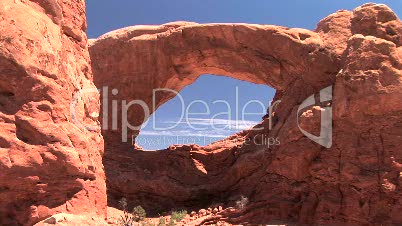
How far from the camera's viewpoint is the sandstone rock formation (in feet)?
14.3

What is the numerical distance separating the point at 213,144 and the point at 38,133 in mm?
12823

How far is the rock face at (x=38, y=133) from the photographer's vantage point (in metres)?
4.14

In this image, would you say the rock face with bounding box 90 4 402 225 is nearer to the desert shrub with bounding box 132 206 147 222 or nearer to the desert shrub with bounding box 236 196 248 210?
the desert shrub with bounding box 236 196 248 210

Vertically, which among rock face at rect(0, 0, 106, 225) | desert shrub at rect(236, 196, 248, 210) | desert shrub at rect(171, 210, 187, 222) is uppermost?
rock face at rect(0, 0, 106, 225)

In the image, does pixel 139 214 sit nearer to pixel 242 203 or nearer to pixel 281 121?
pixel 242 203

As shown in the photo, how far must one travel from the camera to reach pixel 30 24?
4703mm

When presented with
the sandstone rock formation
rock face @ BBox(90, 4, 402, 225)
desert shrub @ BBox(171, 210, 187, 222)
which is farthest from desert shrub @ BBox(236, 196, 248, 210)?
desert shrub @ BBox(171, 210, 187, 222)

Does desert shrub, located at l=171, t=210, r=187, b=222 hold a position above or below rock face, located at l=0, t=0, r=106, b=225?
below

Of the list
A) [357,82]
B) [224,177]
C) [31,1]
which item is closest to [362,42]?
[357,82]

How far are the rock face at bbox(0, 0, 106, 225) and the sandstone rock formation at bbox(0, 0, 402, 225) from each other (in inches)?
0.6

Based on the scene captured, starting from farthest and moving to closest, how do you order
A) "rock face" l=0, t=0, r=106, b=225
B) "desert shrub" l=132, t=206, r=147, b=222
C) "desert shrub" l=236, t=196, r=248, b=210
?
"desert shrub" l=236, t=196, r=248, b=210, "desert shrub" l=132, t=206, r=147, b=222, "rock face" l=0, t=0, r=106, b=225

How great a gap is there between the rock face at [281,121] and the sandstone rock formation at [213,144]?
0.04 m

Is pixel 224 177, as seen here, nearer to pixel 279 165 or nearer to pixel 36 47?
pixel 279 165

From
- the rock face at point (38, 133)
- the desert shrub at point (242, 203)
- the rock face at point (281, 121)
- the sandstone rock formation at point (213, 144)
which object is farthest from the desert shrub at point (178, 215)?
the rock face at point (38, 133)
